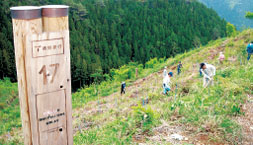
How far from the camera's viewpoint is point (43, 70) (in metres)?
1.89

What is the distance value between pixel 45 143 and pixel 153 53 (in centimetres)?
4249

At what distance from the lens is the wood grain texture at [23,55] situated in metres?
1.81

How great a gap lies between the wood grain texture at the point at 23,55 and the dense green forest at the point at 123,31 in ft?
102

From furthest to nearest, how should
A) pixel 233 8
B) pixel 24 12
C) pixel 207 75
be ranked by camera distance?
1. pixel 233 8
2. pixel 207 75
3. pixel 24 12

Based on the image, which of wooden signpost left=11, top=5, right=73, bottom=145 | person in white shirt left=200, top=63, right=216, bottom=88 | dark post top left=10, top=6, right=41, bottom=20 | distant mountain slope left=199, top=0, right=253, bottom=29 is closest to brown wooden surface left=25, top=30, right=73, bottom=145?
wooden signpost left=11, top=5, right=73, bottom=145

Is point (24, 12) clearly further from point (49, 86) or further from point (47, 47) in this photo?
point (49, 86)

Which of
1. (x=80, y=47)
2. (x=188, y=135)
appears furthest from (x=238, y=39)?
(x=80, y=47)

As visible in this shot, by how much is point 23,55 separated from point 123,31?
49.2 metres

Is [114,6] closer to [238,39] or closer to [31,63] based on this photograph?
[238,39]

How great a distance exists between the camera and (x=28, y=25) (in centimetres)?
180

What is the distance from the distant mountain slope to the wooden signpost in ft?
329

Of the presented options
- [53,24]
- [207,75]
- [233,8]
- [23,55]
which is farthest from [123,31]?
[233,8]

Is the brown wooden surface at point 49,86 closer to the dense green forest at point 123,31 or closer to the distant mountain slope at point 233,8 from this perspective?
the dense green forest at point 123,31

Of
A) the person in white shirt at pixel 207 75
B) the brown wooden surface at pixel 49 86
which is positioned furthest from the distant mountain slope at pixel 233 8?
the brown wooden surface at pixel 49 86
